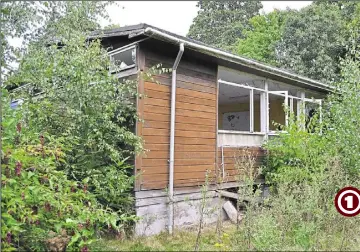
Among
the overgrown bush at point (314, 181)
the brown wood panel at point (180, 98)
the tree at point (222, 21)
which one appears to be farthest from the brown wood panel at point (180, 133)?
the tree at point (222, 21)

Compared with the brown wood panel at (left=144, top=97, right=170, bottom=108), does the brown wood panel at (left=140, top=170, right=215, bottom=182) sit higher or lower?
lower

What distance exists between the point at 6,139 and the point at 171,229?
9.38 feet

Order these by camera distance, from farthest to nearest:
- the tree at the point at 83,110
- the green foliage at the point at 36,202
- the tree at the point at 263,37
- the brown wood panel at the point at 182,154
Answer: the tree at the point at 263,37 → the brown wood panel at the point at 182,154 → the tree at the point at 83,110 → the green foliage at the point at 36,202

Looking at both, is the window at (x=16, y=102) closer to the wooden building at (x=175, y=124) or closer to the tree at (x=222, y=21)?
the wooden building at (x=175, y=124)

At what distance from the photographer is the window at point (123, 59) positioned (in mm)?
5430

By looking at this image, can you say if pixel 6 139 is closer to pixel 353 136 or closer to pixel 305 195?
pixel 305 195

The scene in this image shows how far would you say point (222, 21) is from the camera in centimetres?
602

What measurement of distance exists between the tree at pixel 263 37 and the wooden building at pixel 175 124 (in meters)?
0.77

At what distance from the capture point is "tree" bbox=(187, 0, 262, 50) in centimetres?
549

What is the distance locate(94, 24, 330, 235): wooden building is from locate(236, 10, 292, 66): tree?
0.77 meters

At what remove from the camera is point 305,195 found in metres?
4.46

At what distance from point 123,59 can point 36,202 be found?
3.18m

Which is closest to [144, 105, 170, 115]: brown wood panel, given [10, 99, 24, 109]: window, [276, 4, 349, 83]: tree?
[10, 99, 24, 109]: window

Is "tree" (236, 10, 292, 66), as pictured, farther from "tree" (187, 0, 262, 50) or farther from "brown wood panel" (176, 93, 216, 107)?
"brown wood panel" (176, 93, 216, 107)
